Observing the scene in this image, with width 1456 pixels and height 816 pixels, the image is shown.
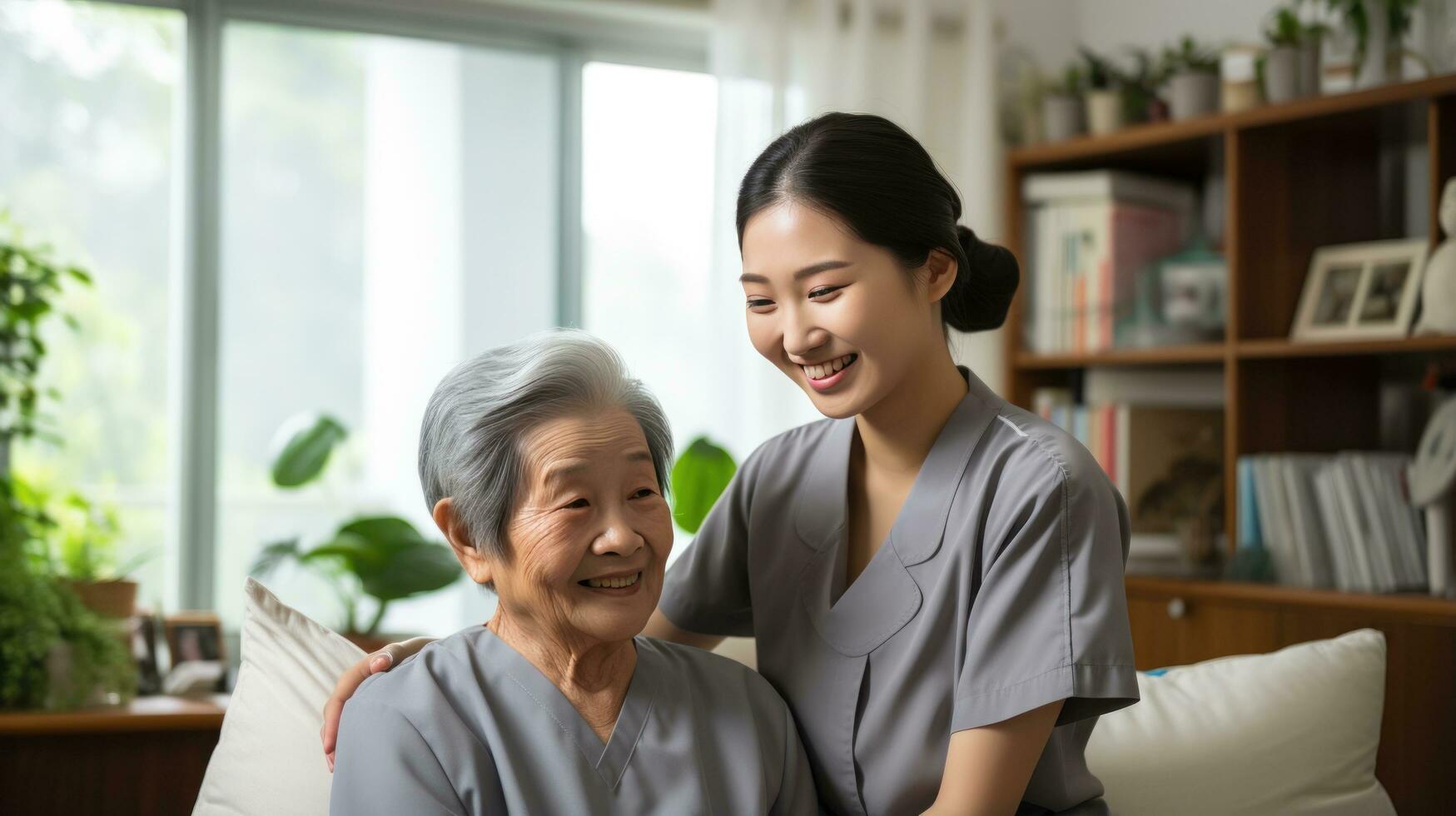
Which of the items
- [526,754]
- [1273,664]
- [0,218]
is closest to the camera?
[526,754]

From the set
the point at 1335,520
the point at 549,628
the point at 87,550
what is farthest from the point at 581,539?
the point at 1335,520

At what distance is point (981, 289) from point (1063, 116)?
183 cm

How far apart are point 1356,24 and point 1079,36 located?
3.58ft

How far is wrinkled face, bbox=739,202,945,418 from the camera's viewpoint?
129 cm

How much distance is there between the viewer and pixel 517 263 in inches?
129

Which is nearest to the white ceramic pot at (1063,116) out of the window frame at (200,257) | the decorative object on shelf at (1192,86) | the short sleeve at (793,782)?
the decorative object on shelf at (1192,86)

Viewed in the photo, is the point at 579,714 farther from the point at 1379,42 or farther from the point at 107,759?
the point at 1379,42

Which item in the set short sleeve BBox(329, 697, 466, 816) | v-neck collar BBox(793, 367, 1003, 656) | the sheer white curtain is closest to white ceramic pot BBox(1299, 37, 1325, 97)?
the sheer white curtain

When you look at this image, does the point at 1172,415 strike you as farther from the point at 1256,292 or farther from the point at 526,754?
the point at 526,754

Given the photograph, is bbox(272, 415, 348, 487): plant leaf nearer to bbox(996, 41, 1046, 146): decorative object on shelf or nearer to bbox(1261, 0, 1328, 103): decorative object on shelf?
bbox(996, 41, 1046, 146): decorative object on shelf

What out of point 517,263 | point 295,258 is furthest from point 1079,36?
point 295,258

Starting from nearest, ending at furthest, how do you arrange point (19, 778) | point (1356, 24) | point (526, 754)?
point (526, 754), point (19, 778), point (1356, 24)

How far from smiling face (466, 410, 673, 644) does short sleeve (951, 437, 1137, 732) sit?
1.11ft

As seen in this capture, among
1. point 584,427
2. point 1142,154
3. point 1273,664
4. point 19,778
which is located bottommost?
point 19,778
